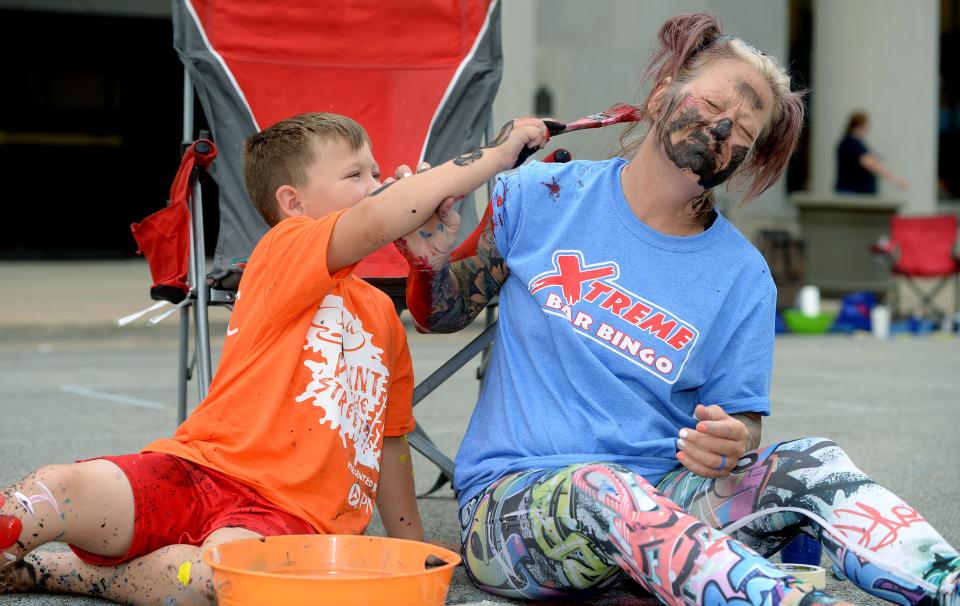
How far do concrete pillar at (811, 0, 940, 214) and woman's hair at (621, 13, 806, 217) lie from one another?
40.6ft

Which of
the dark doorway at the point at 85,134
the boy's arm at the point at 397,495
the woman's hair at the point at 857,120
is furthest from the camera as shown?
the dark doorway at the point at 85,134

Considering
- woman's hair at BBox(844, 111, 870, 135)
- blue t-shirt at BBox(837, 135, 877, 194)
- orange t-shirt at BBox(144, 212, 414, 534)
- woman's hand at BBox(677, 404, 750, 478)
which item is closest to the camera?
woman's hand at BBox(677, 404, 750, 478)

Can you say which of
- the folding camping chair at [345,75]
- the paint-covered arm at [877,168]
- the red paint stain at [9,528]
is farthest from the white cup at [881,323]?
the red paint stain at [9,528]

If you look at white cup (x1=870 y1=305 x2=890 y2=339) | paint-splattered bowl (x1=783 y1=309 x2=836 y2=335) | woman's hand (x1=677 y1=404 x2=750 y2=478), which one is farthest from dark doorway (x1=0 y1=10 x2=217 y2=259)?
woman's hand (x1=677 y1=404 x2=750 y2=478)

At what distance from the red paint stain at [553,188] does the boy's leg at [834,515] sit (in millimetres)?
572

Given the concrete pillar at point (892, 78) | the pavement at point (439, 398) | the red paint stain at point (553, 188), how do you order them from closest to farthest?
1. the red paint stain at point (553, 188)
2. the pavement at point (439, 398)
3. the concrete pillar at point (892, 78)

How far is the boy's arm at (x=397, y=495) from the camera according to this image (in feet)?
8.23

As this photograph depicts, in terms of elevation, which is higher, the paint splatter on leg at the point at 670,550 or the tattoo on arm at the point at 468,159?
the tattoo on arm at the point at 468,159

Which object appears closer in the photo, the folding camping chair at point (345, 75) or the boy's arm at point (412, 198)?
the boy's arm at point (412, 198)

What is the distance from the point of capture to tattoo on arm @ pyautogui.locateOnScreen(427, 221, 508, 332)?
→ 2385 mm

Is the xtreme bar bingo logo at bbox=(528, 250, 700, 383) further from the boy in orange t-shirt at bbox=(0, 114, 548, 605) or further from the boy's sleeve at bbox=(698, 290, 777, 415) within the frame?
the boy in orange t-shirt at bbox=(0, 114, 548, 605)

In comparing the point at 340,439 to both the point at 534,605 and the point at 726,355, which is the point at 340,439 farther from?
the point at 726,355

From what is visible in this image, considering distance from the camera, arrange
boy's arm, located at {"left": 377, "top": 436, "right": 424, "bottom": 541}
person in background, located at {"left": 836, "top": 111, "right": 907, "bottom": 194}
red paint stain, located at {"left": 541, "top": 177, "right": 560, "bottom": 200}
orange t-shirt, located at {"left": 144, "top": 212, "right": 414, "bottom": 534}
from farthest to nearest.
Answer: person in background, located at {"left": 836, "top": 111, "right": 907, "bottom": 194}
boy's arm, located at {"left": 377, "top": 436, "right": 424, "bottom": 541}
red paint stain, located at {"left": 541, "top": 177, "right": 560, "bottom": 200}
orange t-shirt, located at {"left": 144, "top": 212, "right": 414, "bottom": 534}

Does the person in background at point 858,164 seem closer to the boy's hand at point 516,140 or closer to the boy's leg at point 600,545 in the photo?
the boy's hand at point 516,140
